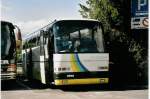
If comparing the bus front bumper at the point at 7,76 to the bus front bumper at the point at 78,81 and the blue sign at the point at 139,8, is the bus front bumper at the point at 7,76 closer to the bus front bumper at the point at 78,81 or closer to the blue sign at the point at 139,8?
the bus front bumper at the point at 78,81

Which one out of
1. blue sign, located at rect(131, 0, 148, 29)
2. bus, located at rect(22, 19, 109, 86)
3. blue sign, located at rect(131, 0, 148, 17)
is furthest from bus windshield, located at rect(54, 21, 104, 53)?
blue sign, located at rect(131, 0, 148, 17)

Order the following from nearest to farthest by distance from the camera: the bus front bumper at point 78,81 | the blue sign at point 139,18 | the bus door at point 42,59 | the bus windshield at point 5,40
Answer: the bus front bumper at point 78,81, the blue sign at point 139,18, the bus windshield at point 5,40, the bus door at point 42,59

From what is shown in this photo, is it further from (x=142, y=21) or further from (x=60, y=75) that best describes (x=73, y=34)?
(x=142, y=21)

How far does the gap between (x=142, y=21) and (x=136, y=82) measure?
5.11 metres

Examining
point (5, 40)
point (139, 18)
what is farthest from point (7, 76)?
point (139, 18)

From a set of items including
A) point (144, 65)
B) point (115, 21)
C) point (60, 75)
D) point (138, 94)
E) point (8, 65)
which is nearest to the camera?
point (138, 94)

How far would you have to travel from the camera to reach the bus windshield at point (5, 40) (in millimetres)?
20969

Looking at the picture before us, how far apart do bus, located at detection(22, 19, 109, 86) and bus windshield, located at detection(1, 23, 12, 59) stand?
1.78 m

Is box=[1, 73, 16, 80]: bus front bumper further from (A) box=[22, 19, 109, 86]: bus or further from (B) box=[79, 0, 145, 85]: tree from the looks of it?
(B) box=[79, 0, 145, 85]: tree

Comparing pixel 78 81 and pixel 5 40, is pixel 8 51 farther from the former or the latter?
pixel 78 81

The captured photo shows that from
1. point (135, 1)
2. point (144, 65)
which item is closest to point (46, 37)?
point (135, 1)

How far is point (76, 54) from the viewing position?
1953 centimetres

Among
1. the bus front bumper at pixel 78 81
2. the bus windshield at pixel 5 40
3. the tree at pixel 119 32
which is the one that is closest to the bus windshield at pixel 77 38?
the bus front bumper at pixel 78 81

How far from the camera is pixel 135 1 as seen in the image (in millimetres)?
21016
